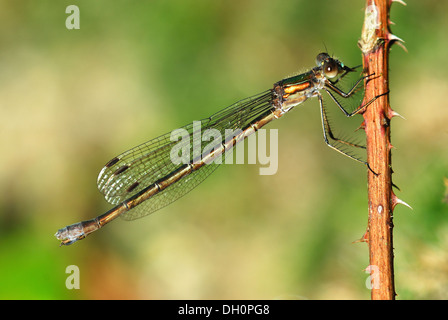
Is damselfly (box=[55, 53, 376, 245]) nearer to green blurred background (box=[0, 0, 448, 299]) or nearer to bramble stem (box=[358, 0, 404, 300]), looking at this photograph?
green blurred background (box=[0, 0, 448, 299])

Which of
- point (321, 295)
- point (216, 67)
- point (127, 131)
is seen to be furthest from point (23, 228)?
point (321, 295)

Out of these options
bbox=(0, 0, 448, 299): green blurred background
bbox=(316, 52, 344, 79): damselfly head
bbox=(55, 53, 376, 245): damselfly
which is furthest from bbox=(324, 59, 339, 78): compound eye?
bbox=(0, 0, 448, 299): green blurred background

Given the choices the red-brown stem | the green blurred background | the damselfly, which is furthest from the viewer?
the green blurred background

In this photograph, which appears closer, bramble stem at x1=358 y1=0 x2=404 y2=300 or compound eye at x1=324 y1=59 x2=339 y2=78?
bramble stem at x1=358 y1=0 x2=404 y2=300

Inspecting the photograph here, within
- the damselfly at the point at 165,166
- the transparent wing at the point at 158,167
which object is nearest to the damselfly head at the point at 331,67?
the damselfly at the point at 165,166

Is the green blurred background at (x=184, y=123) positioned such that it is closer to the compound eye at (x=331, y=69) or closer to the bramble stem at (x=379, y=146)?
the compound eye at (x=331, y=69)

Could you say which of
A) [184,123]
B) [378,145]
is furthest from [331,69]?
[184,123]
